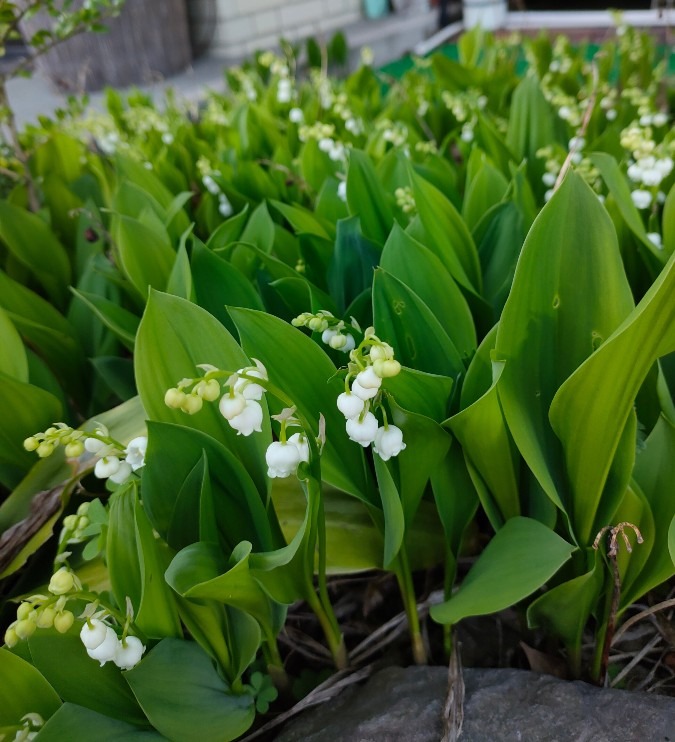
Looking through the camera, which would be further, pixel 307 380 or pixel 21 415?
pixel 21 415

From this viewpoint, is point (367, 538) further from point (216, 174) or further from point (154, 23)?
point (154, 23)

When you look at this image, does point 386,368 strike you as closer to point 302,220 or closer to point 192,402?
point 192,402

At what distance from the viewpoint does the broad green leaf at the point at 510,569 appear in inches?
21.4

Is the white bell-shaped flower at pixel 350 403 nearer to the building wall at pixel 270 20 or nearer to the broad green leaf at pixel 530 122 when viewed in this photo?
the broad green leaf at pixel 530 122

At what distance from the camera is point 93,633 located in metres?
0.48

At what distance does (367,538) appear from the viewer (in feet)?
2.35

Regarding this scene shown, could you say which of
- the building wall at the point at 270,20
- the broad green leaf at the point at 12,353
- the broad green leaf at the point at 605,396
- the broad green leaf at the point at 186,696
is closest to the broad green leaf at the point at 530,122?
the broad green leaf at the point at 605,396

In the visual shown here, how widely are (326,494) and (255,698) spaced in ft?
0.72

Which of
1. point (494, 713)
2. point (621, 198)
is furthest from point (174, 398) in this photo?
point (621, 198)

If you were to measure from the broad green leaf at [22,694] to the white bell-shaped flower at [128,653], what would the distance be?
0.09 meters

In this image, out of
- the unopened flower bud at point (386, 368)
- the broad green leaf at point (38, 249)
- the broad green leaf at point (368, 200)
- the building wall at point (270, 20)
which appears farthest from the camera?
the building wall at point (270, 20)

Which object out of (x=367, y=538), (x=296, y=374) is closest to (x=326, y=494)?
(x=367, y=538)

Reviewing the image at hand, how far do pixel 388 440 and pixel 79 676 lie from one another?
0.34 m

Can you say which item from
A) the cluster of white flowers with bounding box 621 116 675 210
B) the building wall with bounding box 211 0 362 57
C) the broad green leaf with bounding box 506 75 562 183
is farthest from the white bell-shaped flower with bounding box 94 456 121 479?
the building wall with bounding box 211 0 362 57
